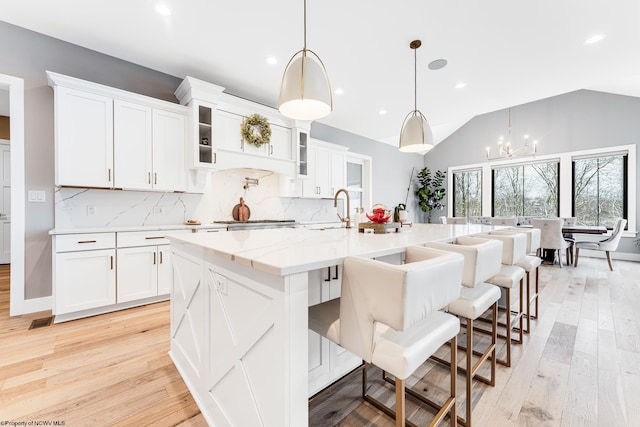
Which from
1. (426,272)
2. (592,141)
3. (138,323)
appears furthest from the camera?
(592,141)

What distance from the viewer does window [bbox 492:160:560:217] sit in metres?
6.19

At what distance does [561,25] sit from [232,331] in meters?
4.07

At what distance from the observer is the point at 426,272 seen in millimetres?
901

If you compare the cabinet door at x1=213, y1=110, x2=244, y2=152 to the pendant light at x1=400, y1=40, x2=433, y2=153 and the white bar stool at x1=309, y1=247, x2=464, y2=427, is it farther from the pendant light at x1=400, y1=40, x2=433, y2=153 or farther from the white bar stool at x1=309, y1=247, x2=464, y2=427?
the white bar stool at x1=309, y1=247, x2=464, y2=427

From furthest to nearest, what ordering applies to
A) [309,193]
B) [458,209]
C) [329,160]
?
[458,209]
[329,160]
[309,193]

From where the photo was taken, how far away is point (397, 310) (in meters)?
0.85

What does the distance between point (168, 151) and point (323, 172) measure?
2627 mm

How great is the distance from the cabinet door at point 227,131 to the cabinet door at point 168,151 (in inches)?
14.9

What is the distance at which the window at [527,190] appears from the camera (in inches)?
244

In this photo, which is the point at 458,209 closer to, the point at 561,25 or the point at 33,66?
the point at 561,25

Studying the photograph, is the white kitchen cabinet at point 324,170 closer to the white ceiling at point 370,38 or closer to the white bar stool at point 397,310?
the white ceiling at point 370,38

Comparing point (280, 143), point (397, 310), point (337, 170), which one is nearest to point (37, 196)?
point (280, 143)

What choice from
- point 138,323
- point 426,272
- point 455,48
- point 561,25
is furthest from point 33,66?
point 561,25

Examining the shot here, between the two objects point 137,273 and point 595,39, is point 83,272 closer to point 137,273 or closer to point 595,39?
point 137,273
